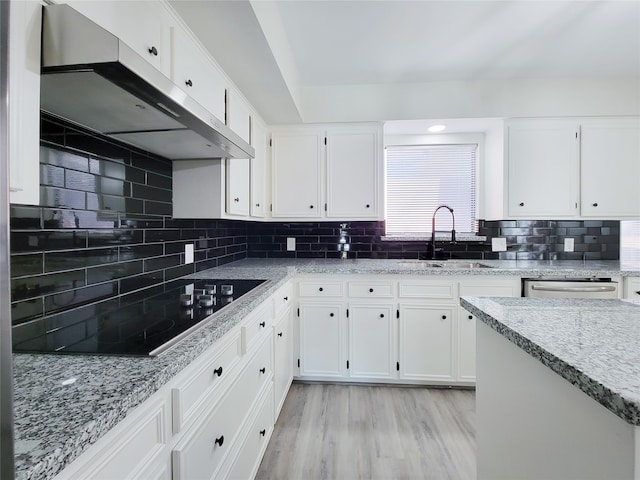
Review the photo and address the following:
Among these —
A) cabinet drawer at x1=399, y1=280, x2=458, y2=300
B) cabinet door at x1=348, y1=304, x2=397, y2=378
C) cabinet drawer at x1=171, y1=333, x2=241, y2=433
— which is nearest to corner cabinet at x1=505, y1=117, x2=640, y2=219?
cabinet drawer at x1=399, y1=280, x2=458, y2=300

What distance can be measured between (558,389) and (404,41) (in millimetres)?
2187

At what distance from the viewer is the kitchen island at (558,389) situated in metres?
0.52

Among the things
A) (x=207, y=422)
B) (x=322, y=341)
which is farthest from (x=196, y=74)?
(x=322, y=341)

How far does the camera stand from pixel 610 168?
8.30ft

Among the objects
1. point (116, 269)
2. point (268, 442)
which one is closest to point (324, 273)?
point (268, 442)

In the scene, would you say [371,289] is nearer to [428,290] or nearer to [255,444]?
[428,290]

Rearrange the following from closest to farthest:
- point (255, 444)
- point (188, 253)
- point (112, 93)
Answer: point (112, 93), point (255, 444), point (188, 253)

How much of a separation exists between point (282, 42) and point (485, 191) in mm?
2210

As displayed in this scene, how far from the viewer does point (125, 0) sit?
955 mm

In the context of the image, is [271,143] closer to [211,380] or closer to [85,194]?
[85,194]

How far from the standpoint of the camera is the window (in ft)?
9.86

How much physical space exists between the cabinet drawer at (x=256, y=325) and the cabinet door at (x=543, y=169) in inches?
86.7

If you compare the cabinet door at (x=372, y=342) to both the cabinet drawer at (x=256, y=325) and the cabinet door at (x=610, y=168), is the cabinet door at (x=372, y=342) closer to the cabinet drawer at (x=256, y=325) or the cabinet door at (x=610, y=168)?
the cabinet drawer at (x=256, y=325)

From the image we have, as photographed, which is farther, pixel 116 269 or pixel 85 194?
pixel 116 269
